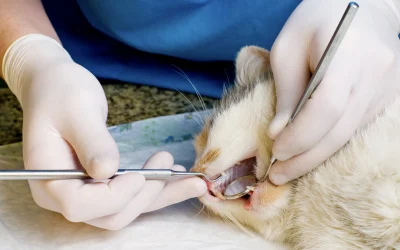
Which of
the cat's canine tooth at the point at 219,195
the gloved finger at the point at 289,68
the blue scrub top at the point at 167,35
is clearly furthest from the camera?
the blue scrub top at the point at 167,35

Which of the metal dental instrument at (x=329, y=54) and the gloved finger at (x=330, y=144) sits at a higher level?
the metal dental instrument at (x=329, y=54)

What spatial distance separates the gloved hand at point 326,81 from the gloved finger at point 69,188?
11.9 inches

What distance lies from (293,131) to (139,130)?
70cm

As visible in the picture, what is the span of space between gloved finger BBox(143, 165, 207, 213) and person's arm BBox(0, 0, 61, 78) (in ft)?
1.88

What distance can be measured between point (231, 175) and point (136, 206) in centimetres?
26

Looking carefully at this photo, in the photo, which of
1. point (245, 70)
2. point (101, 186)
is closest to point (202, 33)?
point (245, 70)

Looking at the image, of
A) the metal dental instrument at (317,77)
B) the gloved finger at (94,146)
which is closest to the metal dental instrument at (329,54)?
the metal dental instrument at (317,77)

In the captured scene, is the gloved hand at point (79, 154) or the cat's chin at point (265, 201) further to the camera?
the cat's chin at point (265, 201)

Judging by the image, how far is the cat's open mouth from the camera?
117 centimetres

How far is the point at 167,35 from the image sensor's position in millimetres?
1554

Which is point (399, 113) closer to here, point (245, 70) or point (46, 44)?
point (245, 70)

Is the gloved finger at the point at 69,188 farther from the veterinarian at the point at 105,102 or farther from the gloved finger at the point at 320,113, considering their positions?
the gloved finger at the point at 320,113

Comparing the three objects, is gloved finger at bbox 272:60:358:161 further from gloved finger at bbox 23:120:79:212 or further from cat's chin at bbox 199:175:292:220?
gloved finger at bbox 23:120:79:212

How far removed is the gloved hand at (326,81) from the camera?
3.21ft
